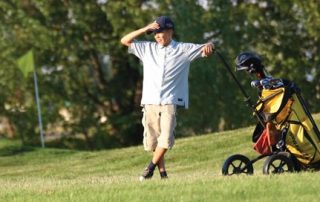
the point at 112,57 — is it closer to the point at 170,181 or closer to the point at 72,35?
the point at 72,35

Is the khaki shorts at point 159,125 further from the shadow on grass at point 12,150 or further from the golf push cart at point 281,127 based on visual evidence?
the shadow on grass at point 12,150

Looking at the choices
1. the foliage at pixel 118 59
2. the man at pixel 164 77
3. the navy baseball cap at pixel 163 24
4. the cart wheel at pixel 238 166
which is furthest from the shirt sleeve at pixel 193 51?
the foliage at pixel 118 59

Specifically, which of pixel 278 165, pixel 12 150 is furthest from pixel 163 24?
pixel 12 150

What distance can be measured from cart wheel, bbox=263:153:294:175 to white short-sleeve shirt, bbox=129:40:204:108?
1.18 meters

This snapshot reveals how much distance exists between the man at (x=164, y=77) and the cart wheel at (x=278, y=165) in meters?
1.13

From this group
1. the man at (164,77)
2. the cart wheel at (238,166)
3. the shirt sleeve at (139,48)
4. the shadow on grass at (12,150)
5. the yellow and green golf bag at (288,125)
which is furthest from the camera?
the shadow on grass at (12,150)

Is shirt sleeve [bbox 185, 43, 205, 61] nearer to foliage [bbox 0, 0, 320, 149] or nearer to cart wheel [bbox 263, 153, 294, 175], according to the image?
cart wheel [bbox 263, 153, 294, 175]

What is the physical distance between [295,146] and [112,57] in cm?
2674

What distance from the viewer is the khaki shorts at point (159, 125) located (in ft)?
34.4

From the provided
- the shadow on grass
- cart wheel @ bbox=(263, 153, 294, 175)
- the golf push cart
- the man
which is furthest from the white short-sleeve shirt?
the shadow on grass

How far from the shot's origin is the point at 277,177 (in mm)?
9133

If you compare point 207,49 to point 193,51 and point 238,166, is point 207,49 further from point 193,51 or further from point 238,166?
point 238,166

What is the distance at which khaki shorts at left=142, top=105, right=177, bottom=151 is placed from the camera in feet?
34.4

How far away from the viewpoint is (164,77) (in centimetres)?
1050
